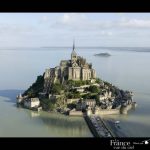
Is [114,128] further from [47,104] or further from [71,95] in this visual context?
[71,95]

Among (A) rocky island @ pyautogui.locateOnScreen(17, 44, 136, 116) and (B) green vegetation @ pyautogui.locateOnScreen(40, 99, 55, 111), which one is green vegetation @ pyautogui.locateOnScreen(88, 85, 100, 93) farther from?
(B) green vegetation @ pyautogui.locateOnScreen(40, 99, 55, 111)

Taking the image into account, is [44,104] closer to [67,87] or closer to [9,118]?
[67,87]

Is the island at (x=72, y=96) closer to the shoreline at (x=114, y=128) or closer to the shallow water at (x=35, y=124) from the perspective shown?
the shallow water at (x=35, y=124)

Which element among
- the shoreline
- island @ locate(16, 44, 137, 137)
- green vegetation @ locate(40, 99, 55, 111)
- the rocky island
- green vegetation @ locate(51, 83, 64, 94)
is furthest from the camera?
green vegetation @ locate(51, 83, 64, 94)

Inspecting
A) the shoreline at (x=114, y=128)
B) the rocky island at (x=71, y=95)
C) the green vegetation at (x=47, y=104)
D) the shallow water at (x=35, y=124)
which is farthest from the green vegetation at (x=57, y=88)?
the shoreline at (x=114, y=128)

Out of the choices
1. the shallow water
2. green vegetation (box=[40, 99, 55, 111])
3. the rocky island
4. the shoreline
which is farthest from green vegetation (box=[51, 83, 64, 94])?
the shoreline
